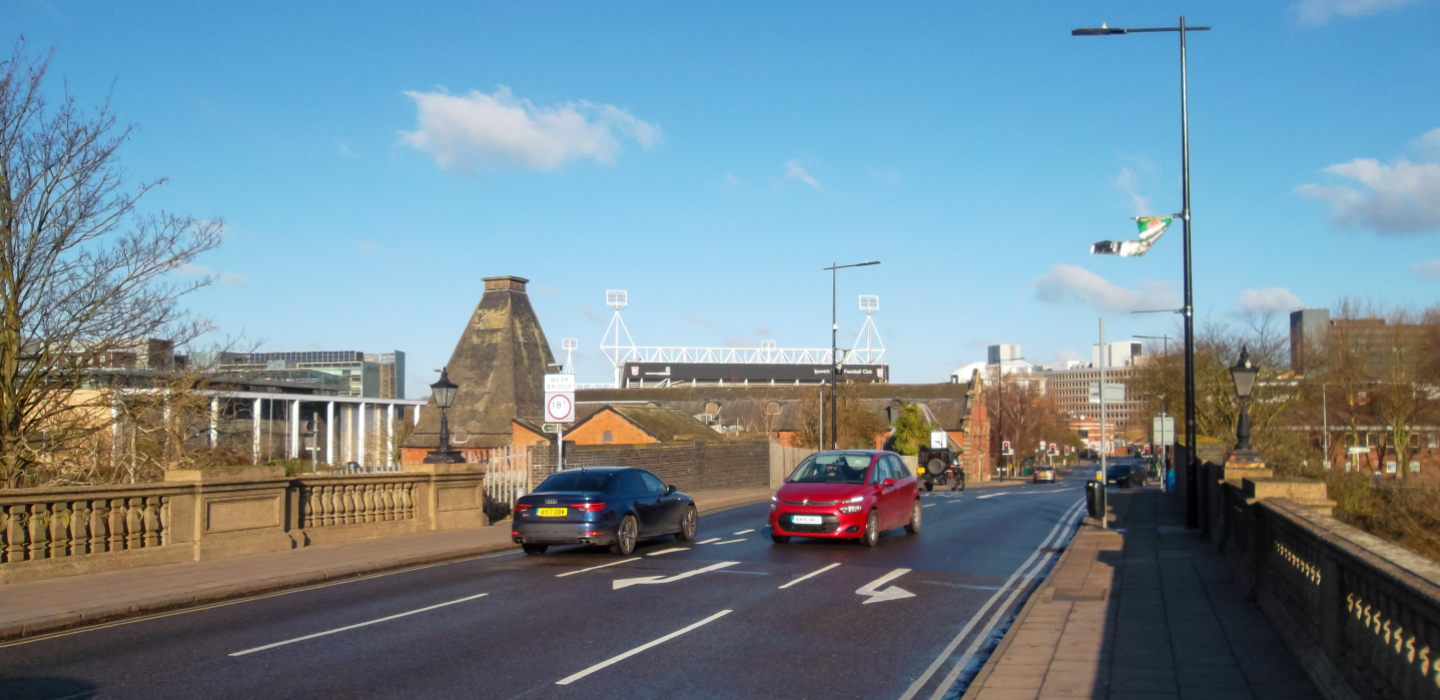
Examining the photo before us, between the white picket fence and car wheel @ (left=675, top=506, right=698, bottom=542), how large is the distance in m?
6.28

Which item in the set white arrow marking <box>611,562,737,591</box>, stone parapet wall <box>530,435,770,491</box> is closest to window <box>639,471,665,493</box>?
white arrow marking <box>611,562,737,591</box>

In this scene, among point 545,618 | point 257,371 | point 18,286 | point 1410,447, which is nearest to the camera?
point 545,618

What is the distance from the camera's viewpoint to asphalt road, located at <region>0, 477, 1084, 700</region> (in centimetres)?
756

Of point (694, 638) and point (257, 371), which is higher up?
point (257, 371)

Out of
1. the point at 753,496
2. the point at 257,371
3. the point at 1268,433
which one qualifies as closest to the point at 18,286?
the point at 257,371

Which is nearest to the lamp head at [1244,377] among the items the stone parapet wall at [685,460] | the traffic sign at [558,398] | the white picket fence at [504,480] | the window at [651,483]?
the window at [651,483]

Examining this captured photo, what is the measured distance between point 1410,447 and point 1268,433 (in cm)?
1577

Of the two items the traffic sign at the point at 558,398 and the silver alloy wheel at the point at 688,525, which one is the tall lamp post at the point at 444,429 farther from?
the silver alloy wheel at the point at 688,525

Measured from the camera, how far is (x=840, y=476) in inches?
697

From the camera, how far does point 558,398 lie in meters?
22.6

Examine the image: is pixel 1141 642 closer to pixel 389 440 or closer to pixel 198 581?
pixel 198 581

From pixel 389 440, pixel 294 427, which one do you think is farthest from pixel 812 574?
pixel 294 427

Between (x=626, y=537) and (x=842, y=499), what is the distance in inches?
140

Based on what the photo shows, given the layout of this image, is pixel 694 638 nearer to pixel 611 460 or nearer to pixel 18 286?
pixel 18 286
